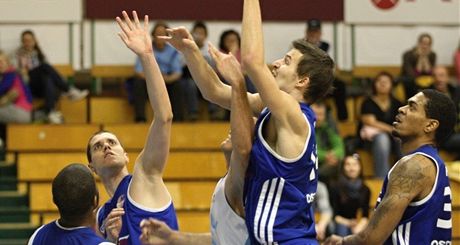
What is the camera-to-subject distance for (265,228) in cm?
543

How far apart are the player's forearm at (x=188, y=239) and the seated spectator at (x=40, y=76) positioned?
667 centimetres

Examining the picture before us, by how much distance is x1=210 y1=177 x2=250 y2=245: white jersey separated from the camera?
577cm

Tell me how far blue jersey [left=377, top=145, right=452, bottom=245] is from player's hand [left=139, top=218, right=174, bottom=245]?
47.4 inches

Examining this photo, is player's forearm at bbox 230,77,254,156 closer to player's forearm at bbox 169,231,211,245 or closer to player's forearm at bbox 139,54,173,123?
player's forearm at bbox 169,231,211,245

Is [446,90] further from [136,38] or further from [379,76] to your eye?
[136,38]

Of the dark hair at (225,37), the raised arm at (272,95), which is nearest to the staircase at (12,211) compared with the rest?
the dark hair at (225,37)

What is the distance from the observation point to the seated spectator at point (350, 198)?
1085cm

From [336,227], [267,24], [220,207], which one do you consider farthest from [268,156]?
[267,24]

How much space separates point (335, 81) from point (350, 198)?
2275mm

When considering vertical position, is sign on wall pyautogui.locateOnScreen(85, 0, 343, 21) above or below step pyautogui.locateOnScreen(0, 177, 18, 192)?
above

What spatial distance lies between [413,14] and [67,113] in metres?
4.17

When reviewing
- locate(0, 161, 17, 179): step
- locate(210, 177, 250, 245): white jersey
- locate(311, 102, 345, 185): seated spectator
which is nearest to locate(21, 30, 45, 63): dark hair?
locate(0, 161, 17, 179): step

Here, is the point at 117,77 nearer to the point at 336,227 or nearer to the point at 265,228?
the point at 336,227

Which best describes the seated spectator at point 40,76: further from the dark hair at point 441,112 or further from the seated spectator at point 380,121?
the dark hair at point 441,112
